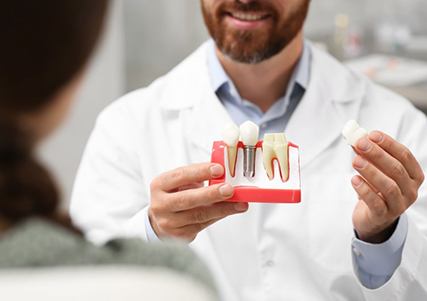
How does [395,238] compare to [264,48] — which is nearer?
[395,238]

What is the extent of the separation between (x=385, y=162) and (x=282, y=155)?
0.47 feet

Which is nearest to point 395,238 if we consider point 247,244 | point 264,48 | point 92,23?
point 247,244

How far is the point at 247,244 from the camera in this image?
1.27m

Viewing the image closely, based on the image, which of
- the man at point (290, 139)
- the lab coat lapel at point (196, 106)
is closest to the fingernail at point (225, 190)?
the man at point (290, 139)

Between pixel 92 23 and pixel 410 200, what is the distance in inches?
26.8

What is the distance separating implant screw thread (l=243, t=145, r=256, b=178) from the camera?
3.55 feet

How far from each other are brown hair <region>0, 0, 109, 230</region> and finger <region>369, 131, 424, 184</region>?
578 mm

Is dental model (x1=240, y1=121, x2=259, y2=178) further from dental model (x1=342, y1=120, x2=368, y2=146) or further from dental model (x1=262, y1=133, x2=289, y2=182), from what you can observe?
dental model (x1=342, y1=120, x2=368, y2=146)

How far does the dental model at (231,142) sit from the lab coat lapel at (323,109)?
26 centimetres

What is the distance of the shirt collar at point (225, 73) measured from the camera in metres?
1.38

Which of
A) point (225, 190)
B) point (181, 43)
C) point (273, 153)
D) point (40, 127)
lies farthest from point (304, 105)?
point (181, 43)

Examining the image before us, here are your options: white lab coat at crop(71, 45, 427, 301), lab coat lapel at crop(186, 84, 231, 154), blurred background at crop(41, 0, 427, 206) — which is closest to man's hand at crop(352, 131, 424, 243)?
white lab coat at crop(71, 45, 427, 301)

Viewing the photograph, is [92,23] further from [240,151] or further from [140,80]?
[140,80]

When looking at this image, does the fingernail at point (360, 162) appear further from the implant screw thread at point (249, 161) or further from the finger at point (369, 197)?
the implant screw thread at point (249, 161)
